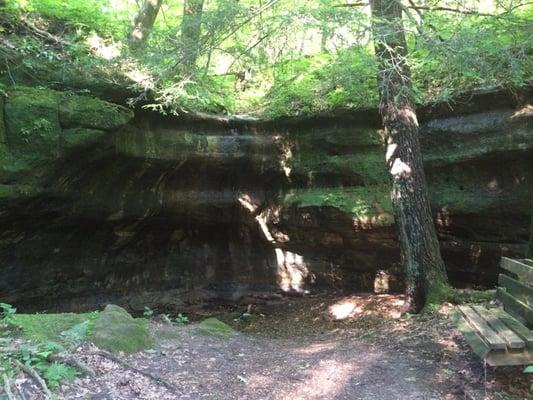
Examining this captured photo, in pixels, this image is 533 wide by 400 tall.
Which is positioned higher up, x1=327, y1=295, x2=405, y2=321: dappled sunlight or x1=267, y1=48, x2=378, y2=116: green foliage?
x1=267, y1=48, x2=378, y2=116: green foliage

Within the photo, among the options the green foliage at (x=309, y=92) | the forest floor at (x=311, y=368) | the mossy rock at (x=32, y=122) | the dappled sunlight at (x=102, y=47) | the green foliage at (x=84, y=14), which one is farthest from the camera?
the green foliage at (x=309, y=92)

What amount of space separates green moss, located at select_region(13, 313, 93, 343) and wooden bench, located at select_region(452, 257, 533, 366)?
4332 millimetres

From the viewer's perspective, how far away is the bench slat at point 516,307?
4.88 meters

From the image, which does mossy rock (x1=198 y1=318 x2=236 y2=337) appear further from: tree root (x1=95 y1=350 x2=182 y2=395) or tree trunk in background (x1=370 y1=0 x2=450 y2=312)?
tree trunk in background (x1=370 y1=0 x2=450 y2=312)

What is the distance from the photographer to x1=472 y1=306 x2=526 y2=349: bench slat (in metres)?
4.25

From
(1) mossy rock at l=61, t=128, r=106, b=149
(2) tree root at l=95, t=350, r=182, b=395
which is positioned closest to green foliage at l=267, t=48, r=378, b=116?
(1) mossy rock at l=61, t=128, r=106, b=149

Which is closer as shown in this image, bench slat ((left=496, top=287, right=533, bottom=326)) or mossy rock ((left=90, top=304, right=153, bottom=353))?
bench slat ((left=496, top=287, right=533, bottom=326))

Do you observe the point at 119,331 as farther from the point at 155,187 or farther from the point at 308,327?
the point at 155,187

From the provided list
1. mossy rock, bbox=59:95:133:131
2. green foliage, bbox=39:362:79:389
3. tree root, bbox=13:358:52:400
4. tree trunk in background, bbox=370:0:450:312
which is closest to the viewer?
tree root, bbox=13:358:52:400

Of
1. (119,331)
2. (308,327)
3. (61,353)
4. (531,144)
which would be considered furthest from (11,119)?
(531,144)

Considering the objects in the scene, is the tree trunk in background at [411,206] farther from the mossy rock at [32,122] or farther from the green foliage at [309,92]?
the mossy rock at [32,122]

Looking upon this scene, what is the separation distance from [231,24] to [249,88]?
7422mm

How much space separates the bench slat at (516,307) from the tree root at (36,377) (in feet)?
15.2

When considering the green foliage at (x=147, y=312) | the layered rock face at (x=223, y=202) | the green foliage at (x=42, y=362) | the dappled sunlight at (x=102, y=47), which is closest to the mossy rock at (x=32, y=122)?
the layered rock face at (x=223, y=202)
